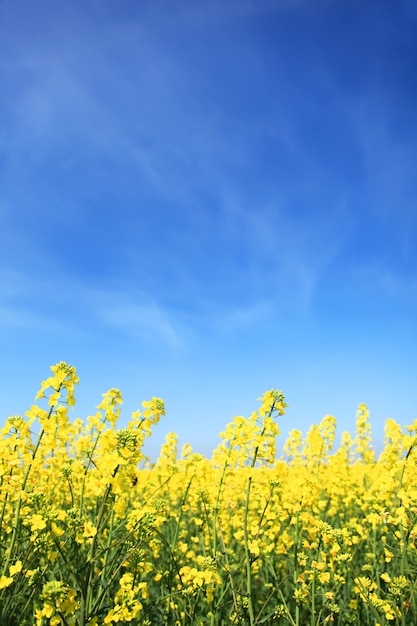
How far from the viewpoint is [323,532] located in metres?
4.28

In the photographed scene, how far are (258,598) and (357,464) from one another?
22.7ft

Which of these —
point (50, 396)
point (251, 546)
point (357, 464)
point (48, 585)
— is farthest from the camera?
point (357, 464)

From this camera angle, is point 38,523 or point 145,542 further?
point 145,542

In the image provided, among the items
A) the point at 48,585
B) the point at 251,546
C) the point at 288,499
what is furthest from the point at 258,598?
the point at 48,585

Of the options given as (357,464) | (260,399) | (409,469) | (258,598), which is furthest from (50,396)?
(357,464)

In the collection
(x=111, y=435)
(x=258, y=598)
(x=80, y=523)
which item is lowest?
(x=258, y=598)

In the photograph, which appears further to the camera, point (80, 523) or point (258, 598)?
point (258, 598)

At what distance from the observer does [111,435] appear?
3.01m

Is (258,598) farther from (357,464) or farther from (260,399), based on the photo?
(357,464)

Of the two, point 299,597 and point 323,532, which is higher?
point 323,532

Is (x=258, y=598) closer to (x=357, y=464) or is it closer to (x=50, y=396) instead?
(x=50, y=396)

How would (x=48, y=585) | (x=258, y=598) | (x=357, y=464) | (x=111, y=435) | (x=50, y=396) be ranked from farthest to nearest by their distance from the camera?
1. (x=357, y=464)
2. (x=258, y=598)
3. (x=50, y=396)
4. (x=111, y=435)
5. (x=48, y=585)

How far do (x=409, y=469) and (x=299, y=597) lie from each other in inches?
74.4

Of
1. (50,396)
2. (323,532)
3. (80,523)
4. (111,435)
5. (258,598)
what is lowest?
(258,598)
